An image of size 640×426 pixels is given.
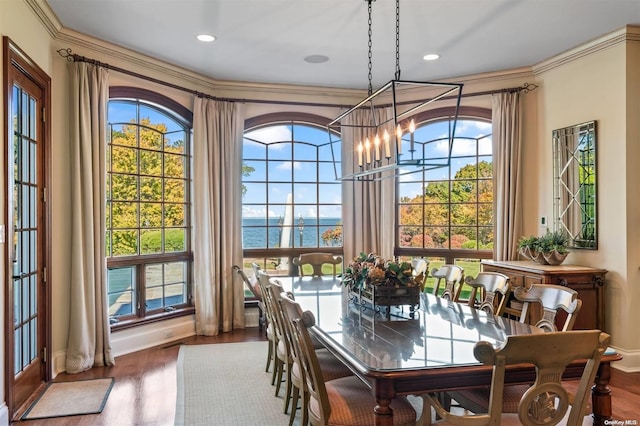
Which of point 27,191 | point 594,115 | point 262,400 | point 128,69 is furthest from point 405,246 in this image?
point 27,191

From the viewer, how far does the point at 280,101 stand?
635 centimetres

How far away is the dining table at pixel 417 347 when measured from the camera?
6.82 feet

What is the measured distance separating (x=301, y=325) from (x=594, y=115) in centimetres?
391

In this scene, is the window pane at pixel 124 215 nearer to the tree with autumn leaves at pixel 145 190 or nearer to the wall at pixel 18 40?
the tree with autumn leaves at pixel 145 190

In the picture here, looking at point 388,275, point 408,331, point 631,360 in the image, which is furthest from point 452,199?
point 408,331

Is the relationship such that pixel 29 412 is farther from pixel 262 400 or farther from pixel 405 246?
pixel 405 246

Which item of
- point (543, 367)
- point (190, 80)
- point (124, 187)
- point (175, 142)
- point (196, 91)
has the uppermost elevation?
point (190, 80)

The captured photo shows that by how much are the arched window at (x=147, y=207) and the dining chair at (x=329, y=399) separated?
125 inches

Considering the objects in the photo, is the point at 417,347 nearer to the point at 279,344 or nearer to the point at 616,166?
the point at 279,344

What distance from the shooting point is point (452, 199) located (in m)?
6.21

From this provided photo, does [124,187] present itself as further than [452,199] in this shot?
No

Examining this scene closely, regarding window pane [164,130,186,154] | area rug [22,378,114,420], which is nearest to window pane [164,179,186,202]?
window pane [164,130,186,154]

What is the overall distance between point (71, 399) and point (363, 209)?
3873 mm

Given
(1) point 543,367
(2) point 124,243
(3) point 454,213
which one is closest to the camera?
(1) point 543,367
